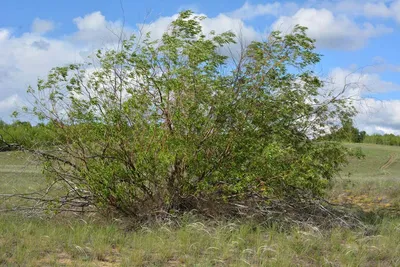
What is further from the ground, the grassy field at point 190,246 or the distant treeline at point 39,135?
the distant treeline at point 39,135

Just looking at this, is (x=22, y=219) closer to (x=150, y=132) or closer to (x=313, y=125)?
(x=150, y=132)

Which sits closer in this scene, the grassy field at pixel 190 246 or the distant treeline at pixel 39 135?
the grassy field at pixel 190 246

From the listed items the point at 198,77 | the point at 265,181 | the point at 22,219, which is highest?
the point at 198,77

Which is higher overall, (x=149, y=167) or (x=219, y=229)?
(x=149, y=167)

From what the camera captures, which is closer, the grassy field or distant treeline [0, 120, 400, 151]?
the grassy field

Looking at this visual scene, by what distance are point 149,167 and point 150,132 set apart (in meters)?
0.59

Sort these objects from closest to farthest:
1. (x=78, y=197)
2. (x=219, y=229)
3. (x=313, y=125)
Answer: (x=219, y=229) < (x=78, y=197) < (x=313, y=125)

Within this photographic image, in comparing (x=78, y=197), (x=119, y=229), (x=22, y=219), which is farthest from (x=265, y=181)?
(x=22, y=219)

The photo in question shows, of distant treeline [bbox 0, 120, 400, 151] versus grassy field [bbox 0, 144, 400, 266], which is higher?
distant treeline [bbox 0, 120, 400, 151]

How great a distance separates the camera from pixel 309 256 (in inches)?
286

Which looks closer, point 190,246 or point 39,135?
point 190,246

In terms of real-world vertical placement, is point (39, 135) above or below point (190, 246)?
above

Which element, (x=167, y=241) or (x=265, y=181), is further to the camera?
(x=265, y=181)

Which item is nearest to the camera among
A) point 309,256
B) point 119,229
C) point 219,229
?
point 309,256
